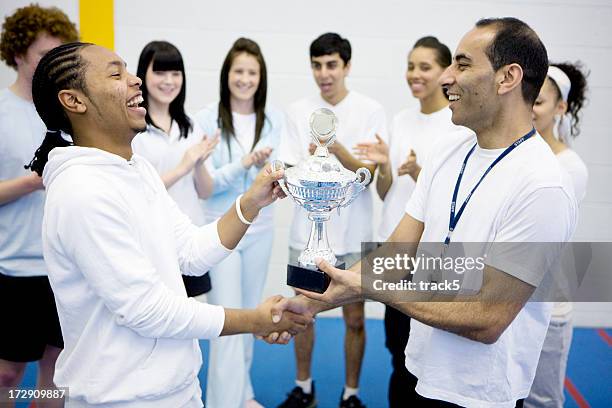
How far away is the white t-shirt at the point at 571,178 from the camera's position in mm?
2285

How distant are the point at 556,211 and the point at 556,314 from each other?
1.02 metres

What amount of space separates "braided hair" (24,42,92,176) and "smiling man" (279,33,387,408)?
159 centimetres

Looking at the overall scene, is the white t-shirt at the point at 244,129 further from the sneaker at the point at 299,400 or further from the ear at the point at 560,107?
the ear at the point at 560,107

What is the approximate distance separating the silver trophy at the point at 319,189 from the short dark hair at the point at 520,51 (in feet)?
1.55

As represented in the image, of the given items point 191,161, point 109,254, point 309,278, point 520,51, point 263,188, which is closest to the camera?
point 109,254

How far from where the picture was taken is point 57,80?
142 centimetres

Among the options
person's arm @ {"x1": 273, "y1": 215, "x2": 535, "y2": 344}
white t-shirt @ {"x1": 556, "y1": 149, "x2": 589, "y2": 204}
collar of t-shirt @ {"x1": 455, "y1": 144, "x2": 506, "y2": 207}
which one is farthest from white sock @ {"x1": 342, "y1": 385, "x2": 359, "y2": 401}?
collar of t-shirt @ {"x1": 455, "y1": 144, "x2": 506, "y2": 207}

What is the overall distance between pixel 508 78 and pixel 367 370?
235 centimetres

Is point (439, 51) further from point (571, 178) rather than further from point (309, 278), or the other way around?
point (309, 278)

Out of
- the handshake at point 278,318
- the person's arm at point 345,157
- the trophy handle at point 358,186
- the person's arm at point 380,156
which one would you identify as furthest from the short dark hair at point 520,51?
the person's arm at point 345,157

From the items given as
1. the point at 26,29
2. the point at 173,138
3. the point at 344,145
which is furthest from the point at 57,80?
the point at 344,145

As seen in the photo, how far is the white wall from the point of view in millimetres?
3934

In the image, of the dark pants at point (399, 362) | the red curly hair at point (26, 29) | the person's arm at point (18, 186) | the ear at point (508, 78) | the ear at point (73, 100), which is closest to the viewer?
the ear at point (73, 100)

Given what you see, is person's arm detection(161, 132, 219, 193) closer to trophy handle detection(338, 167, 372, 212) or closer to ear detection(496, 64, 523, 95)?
trophy handle detection(338, 167, 372, 212)
